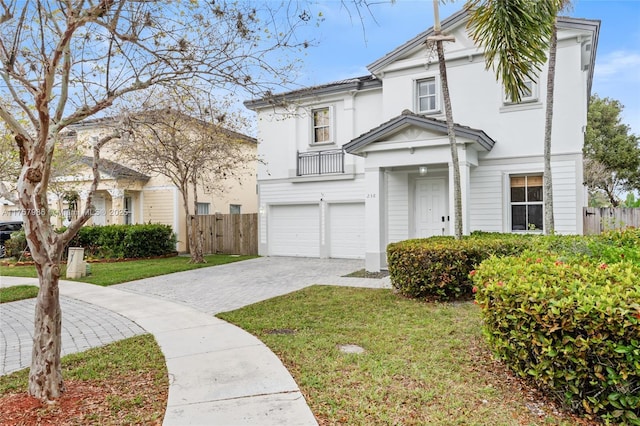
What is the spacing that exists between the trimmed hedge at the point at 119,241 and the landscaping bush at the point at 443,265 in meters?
12.4

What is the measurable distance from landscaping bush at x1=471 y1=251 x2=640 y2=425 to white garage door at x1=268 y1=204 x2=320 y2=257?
41.6 feet

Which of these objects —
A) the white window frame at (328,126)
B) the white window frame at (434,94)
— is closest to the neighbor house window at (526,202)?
the white window frame at (434,94)

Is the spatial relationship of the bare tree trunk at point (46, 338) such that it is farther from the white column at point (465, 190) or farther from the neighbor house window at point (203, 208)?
the neighbor house window at point (203, 208)

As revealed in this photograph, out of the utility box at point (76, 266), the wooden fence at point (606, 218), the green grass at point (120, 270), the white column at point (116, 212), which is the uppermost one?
the white column at point (116, 212)

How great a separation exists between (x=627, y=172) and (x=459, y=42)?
68.7ft

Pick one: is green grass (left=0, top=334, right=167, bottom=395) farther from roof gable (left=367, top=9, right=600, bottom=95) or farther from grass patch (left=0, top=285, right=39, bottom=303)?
roof gable (left=367, top=9, right=600, bottom=95)

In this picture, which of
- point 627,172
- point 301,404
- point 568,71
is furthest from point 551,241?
point 627,172

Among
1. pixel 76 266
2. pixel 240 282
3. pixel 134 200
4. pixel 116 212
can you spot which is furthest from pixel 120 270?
pixel 134 200

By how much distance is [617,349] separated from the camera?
311cm

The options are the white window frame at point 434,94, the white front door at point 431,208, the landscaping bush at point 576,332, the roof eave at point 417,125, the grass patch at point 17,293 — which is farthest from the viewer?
the white window frame at point 434,94

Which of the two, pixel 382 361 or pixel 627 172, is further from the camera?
pixel 627 172

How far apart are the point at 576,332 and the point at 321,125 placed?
45.6 feet

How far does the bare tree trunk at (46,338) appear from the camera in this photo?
379 centimetres

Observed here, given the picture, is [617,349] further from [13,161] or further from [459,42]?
[13,161]
